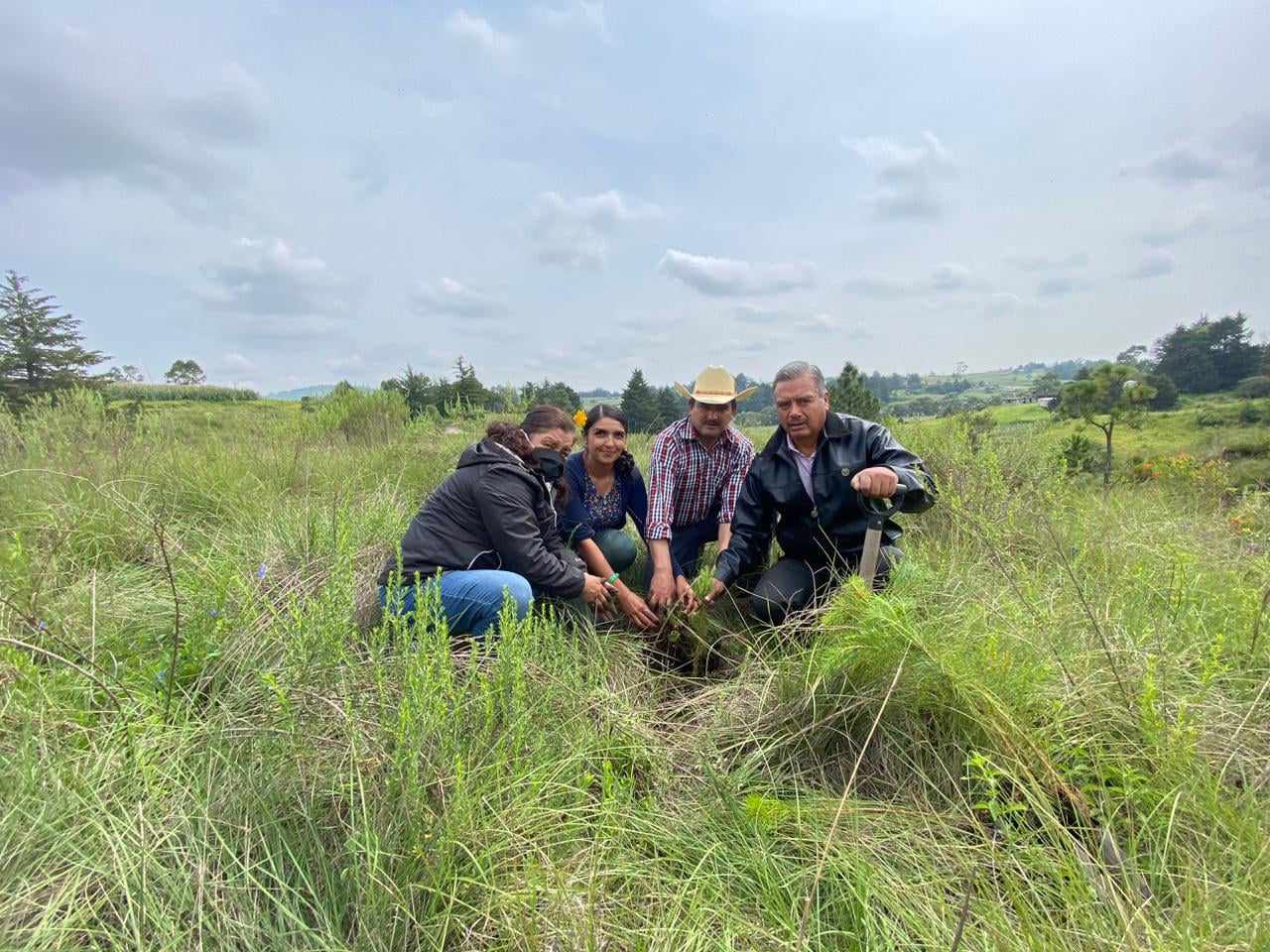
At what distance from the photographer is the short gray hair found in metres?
2.95

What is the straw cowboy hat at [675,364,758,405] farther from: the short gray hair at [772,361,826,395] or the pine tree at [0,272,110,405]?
the pine tree at [0,272,110,405]

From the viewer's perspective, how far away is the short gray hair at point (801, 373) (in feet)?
9.68

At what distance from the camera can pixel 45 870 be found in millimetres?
1178

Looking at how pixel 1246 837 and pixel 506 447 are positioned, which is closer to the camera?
pixel 1246 837

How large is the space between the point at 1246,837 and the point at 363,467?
5651 millimetres

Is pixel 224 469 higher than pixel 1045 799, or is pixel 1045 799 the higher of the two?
pixel 224 469

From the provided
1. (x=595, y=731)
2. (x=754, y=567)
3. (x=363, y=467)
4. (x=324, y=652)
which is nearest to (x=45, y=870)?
(x=324, y=652)

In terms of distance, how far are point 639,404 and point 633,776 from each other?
1239 cm

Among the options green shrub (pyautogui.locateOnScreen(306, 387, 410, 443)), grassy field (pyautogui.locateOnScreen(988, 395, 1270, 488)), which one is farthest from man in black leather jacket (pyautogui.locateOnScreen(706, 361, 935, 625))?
grassy field (pyautogui.locateOnScreen(988, 395, 1270, 488))

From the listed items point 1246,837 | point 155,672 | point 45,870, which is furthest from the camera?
point 155,672

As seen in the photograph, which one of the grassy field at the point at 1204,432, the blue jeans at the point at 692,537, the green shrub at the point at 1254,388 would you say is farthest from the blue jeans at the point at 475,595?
the green shrub at the point at 1254,388

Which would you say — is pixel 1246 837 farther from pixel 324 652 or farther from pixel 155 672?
pixel 155 672

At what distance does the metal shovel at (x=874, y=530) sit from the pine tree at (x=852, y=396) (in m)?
9.42

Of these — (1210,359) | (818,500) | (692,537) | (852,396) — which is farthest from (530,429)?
(1210,359)
